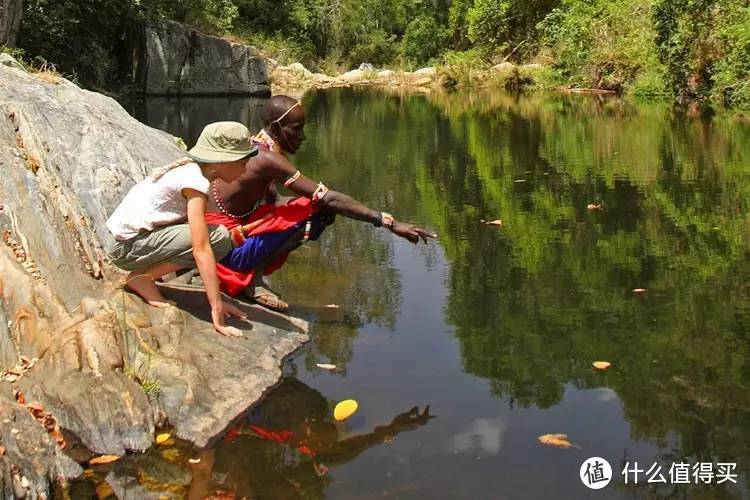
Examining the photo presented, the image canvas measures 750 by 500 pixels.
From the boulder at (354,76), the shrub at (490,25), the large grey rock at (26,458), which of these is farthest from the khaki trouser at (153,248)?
the boulder at (354,76)

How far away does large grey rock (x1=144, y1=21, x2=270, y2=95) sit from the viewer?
3089 centimetres

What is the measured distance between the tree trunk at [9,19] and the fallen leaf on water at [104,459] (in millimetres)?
12989

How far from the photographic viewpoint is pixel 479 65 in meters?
39.6

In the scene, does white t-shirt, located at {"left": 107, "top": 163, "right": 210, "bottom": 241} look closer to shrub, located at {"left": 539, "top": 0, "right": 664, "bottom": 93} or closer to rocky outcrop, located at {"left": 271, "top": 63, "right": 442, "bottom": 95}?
shrub, located at {"left": 539, "top": 0, "right": 664, "bottom": 93}

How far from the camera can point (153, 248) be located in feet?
16.2

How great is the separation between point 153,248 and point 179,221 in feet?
0.66

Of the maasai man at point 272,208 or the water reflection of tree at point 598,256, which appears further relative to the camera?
the maasai man at point 272,208

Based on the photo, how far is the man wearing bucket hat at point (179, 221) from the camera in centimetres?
479

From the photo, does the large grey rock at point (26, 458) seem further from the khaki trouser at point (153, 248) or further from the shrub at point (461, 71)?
the shrub at point (461, 71)

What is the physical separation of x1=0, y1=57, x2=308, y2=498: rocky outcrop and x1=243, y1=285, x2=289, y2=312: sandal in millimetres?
119

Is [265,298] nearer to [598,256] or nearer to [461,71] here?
[598,256]

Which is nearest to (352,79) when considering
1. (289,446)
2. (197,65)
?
(197,65)

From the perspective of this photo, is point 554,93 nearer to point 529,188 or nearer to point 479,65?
point 479,65

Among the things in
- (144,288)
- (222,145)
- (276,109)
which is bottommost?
(144,288)
